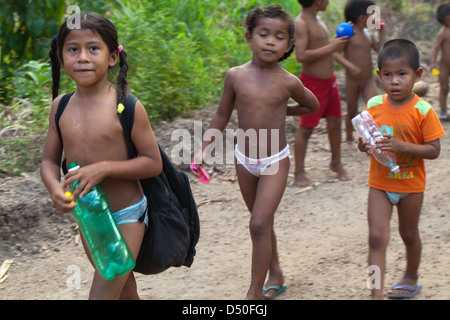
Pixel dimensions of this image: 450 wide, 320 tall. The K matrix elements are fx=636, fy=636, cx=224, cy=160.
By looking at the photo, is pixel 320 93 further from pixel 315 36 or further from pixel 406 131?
pixel 406 131

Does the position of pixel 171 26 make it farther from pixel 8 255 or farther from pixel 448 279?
pixel 448 279

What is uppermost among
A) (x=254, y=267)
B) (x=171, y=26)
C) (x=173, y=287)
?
(x=171, y=26)

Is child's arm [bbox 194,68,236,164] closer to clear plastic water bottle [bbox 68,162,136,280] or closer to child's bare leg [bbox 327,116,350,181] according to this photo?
clear plastic water bottle [bbox 68,162,136,280]

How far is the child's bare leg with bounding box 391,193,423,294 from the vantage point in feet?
11.3

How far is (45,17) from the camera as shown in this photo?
6531mm

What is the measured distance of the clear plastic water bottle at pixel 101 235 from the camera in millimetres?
2805

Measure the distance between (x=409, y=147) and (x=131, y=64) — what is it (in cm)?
369

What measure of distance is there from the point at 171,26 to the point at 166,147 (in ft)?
5.52

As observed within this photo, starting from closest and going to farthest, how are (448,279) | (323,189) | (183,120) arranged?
(448,279) → (323,189) → (183,120)

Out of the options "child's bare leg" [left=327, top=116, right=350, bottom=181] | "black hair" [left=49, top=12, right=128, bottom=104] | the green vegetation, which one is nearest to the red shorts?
"child's bare leg" [left=327, top=116, right=350, bottom=181]

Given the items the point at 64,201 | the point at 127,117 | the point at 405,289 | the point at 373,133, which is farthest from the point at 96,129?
the point at 405,289

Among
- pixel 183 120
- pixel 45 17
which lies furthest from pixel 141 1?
pixel 183 120

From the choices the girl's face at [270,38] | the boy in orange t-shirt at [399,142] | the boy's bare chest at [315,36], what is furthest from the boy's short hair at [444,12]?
the girl's face at [270,38]

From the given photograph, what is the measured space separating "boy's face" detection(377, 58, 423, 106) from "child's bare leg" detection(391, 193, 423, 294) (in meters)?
0.54
